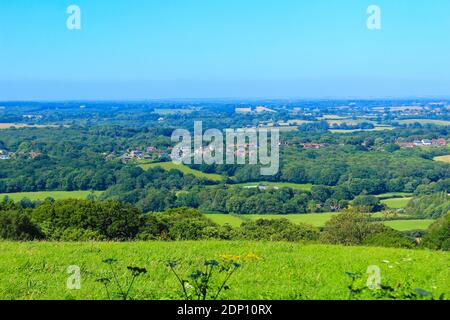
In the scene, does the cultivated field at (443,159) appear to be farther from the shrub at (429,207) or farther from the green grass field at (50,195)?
the green grass field at (50,195)

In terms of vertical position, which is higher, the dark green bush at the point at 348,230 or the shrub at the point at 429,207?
the dark green bush at the point at 348,230

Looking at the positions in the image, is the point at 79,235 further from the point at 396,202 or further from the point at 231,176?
the point at 231,176

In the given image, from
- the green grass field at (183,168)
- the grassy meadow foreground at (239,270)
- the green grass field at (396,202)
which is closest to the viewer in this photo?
the grassy meadow foreground at (239,270)

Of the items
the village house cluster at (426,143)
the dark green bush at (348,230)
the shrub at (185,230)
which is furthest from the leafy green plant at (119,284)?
the village house cluster at (426,143)

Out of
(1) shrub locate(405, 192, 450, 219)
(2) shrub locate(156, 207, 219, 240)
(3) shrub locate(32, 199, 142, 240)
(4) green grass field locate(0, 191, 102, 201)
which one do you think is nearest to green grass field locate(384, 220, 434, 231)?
(1) shrub locate(405, 192, 450, 219)

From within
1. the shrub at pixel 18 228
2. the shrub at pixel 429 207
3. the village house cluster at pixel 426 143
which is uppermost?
the shrub at pixel 18 228
